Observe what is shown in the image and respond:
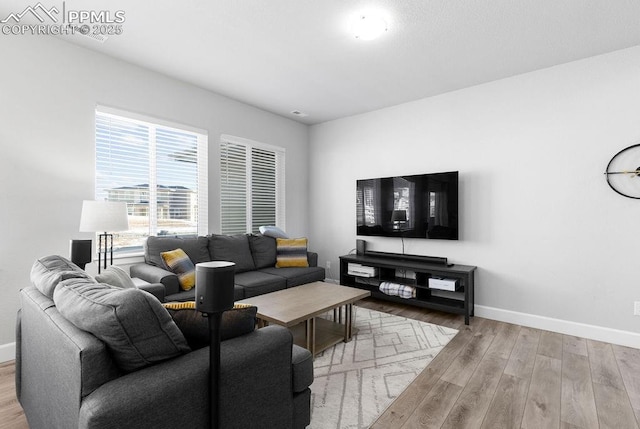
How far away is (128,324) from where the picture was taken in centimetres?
105

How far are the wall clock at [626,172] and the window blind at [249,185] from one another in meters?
3.98

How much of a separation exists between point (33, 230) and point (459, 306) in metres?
4.23

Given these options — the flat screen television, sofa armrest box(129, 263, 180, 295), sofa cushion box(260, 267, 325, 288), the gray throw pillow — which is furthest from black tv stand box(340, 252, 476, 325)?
sofa armrest box(129, 263, 180, 295)

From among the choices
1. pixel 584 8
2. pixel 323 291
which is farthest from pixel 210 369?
pixel 584 8

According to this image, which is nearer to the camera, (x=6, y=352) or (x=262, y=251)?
(x=6, y=352)

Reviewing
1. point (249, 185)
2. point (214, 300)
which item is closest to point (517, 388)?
point (214, 300)

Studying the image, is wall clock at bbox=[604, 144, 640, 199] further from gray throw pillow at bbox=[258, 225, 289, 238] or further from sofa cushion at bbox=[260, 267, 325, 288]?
gray throw pillow at bbox=[258, 225, 289, 238]

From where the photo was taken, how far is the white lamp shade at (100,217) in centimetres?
256

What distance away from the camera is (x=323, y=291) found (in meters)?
3.06

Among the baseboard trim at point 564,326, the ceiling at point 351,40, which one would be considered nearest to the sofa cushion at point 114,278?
the ceiling at point 351,40

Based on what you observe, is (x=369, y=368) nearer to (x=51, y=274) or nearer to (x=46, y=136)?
(x=51, y=274)

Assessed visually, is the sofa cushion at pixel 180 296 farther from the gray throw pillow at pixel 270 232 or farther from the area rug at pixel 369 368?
the gray throw pillow at pixel 270 232

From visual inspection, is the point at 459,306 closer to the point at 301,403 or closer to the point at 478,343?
the point at 478,343

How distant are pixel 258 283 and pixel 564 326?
3187 mm
